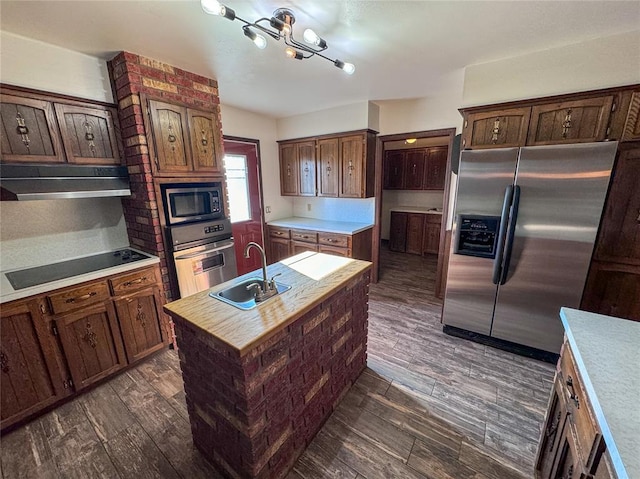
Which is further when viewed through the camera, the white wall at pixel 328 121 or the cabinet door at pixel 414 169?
the cabinet door at pixel 414 169

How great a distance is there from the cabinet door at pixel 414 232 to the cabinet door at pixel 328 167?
7.62 ft

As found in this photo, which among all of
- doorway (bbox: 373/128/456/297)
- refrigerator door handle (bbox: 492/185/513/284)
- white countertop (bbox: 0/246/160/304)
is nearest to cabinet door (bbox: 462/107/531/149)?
refrigerator door handle (bbox: 492/185/513/284)

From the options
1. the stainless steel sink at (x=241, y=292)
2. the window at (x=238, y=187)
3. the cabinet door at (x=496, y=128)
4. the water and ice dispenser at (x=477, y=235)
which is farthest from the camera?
the window at (x=238, y=187)

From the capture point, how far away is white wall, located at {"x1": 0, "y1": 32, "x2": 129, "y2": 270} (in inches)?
68.8

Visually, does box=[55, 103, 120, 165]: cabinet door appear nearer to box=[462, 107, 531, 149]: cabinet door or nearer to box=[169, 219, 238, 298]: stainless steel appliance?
box=[169, 219, 238, 298]: stainless steel appliance

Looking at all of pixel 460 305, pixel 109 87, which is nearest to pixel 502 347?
pixel 460 305

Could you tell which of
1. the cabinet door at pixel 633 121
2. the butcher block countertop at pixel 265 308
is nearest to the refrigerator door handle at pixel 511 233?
the cabinet door at pixel 633 121

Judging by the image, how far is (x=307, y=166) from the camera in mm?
3949

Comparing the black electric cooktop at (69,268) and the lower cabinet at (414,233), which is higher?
the black electric cooktop at (69,268)

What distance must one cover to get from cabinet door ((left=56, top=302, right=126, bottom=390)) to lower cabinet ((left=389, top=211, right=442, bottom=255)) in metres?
4.86

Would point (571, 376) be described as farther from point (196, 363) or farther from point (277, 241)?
point (277, 241)

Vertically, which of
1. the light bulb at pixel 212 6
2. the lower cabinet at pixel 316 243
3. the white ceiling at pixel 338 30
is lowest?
the lower cabinet at pixel 316 243

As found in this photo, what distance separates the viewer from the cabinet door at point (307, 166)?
3860 millimetres

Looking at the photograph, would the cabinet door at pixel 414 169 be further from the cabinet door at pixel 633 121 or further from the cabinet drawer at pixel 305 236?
the cabinet door at pixel 633 121
